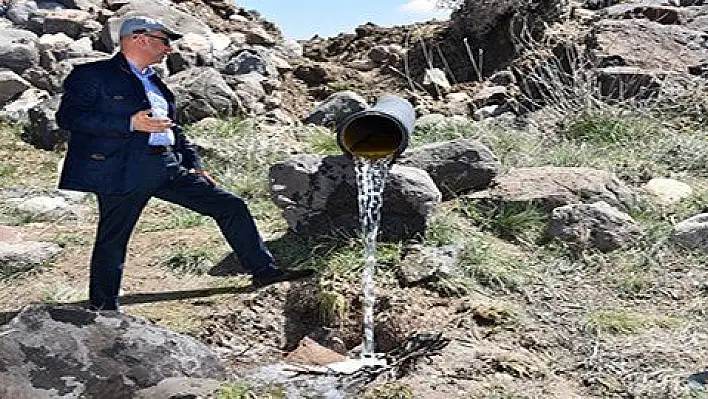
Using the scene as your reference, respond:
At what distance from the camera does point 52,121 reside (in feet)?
30.1

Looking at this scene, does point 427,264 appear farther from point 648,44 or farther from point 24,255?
point 648,44

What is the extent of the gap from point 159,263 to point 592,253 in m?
2.53

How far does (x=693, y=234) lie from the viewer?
6086mm

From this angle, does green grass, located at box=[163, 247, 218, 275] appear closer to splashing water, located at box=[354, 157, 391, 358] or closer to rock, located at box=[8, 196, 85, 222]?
splashing water, located at box=[354, 157, 391, 358]

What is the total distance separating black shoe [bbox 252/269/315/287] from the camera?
5.52 meters

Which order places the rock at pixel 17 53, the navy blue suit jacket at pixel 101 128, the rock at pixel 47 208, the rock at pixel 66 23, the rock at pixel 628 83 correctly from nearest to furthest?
the navy blue suit jacket at pixel 101 128
the rock at pixel 47 208
the rock at pixel 628 83
the rock at pixel 17 53
the rock at pixel 66 23

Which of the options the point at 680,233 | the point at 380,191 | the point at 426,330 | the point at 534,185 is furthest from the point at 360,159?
the point at 680,233

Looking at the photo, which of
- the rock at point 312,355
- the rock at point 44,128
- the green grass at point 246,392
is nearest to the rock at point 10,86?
the rock at point 44,128

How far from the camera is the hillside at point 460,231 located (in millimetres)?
4664

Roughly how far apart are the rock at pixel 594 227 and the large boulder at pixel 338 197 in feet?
2.64

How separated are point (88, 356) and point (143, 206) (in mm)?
1255

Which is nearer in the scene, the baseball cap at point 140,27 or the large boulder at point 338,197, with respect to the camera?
the baseball cap at point 140,27

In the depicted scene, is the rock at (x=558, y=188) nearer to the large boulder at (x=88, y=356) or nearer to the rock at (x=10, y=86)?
the large boulder at (x=88, y=356)

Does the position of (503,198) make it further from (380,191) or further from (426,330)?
(426,330)
